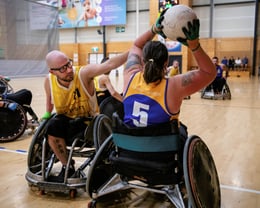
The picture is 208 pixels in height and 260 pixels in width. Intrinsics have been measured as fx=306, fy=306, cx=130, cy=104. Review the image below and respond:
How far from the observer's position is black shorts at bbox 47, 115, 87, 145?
89.9 inches

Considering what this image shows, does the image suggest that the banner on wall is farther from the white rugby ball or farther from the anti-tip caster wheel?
the white rugby ball

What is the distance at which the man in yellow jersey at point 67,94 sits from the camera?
2289mm

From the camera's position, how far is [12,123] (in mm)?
3926

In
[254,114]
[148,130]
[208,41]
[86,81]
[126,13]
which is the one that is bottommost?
[254,114]

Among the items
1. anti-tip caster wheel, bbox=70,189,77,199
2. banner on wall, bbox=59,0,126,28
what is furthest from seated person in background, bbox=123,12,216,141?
banner on wall, bbox=59,0,126,28

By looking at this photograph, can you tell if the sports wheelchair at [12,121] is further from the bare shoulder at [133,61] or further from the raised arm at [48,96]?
the bare shoulder at [133,61]

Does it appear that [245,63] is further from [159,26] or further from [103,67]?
[159,26]

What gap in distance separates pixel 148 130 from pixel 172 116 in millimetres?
164

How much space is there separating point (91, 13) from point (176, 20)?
20.6 m

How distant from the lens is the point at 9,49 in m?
13.8

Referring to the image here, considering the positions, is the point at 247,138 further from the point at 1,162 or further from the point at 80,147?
the point at 1,162

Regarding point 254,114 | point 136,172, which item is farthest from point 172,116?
point 254,114

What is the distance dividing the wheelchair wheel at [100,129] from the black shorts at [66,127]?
150 millimetres

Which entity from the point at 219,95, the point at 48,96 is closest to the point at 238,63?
the point at 219,95
